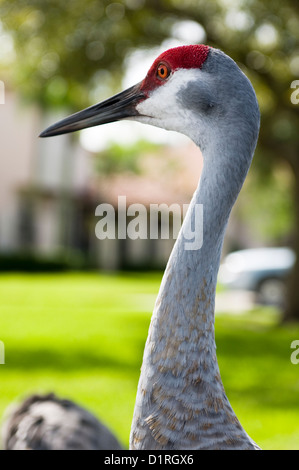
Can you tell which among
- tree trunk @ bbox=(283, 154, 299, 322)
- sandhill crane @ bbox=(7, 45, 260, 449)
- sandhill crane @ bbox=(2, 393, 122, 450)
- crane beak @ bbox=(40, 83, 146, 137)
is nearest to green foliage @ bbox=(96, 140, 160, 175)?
tree trunk @ bbox=(283, 154, 299, 322)

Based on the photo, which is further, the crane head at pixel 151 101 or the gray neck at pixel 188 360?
the crane head at pixel 151 101

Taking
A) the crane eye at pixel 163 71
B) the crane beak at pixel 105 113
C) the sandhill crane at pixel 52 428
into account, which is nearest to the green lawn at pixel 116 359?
the sandhill crane at pixel 52 428

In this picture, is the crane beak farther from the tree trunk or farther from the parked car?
the parked car

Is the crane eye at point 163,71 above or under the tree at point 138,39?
under

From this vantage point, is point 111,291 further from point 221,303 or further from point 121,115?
point 121,115

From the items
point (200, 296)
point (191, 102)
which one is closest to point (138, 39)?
point (191, 102)

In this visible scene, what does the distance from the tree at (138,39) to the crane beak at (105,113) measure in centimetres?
899

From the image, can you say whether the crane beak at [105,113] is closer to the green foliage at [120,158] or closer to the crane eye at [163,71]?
the crane eye at [163,71]

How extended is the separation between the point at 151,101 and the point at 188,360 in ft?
3.18

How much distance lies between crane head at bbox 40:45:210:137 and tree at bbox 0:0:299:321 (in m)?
9.00

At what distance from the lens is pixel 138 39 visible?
12.1 metres

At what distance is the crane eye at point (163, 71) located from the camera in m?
2.45

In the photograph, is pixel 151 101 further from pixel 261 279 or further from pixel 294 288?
pixel 261 279

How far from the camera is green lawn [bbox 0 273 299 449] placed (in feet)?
20.9
